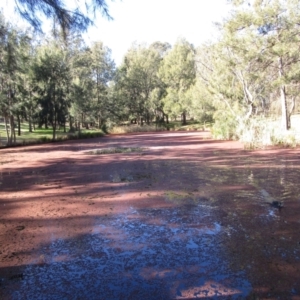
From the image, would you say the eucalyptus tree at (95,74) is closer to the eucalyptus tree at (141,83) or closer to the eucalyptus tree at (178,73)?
the eucalyptus tree at (141,83)

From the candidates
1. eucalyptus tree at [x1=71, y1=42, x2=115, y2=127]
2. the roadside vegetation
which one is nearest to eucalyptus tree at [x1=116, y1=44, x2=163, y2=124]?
the roadside vegetation

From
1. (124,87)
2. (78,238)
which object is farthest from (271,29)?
(124,87)

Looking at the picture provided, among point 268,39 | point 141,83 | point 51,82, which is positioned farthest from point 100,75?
point 268,39

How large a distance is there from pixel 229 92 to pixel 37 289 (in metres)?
16.8

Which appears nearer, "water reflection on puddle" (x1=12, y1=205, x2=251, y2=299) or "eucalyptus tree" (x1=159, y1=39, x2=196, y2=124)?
"water reflection on puddle" (x1=12, y1=205, x2=251, y2=299)

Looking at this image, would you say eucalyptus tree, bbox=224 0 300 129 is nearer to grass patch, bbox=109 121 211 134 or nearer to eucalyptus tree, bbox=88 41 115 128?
grass patch, bbox=109 121 211 134

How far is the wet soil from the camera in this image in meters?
2.62

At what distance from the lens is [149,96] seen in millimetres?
35312

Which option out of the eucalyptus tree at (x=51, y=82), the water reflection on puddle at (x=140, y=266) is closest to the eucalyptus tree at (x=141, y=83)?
the eucalyptus tree at (x=51, y=82)

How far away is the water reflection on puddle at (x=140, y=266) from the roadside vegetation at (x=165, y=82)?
3269mm

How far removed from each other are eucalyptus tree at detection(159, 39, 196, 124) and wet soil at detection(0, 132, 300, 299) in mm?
27842

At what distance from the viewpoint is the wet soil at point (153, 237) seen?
2619 mm

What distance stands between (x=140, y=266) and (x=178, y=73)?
33.7 m

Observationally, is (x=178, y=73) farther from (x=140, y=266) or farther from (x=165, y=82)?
(x=140, y=266)
